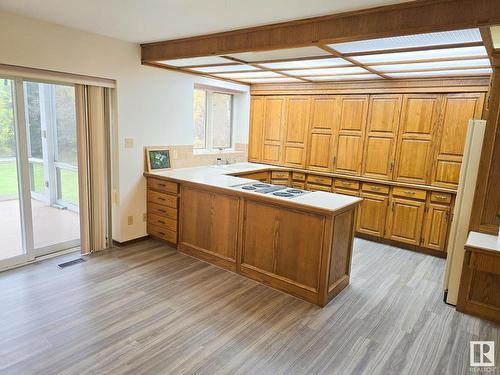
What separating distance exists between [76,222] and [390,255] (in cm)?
407

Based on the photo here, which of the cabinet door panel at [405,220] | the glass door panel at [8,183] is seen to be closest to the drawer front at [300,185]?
the cabinet door panel at [405,220]

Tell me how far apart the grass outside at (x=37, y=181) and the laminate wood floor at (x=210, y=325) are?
0.88 meters

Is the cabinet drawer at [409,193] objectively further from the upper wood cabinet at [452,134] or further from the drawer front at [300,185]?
the drawer front at [300,185]

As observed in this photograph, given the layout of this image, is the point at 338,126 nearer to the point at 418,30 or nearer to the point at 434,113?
the point at 434,113

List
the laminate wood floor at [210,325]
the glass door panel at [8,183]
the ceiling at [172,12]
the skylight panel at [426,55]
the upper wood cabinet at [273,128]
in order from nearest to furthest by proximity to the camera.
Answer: the laminate wood floor at [210,325] → the ceiling at [172,12] → the skylight panel at [426,55] → the glass door panel at [8,183] → the upper wood cabinet at [273,128]

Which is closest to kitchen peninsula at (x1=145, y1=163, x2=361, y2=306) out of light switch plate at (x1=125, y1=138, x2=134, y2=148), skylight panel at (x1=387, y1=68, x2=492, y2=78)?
light switch plate at (x1=125, y1=138, x2=134, y2=148)

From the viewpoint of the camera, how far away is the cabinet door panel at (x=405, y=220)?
4.27 metres

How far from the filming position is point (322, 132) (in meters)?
5.00

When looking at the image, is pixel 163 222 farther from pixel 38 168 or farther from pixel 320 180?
pixel 320 180

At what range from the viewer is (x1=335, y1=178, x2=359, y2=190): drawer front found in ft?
15.5

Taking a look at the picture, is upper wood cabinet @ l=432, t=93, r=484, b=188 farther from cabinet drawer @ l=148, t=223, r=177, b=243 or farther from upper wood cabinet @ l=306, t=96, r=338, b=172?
cabinet drawer @ l=148, t=223, r=177, b=243

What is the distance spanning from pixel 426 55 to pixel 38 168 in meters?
4.49

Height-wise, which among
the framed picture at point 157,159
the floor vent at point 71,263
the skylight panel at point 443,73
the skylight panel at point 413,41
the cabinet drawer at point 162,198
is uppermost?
the skylight panel at point 443,73

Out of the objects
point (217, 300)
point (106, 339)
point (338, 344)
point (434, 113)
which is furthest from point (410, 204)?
point (106, 339)
